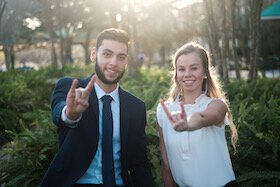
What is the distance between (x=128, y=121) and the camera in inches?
134

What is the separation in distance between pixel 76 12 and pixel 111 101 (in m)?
25.4

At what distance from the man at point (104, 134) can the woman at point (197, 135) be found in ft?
1.17

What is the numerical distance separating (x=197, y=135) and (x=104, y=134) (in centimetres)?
80

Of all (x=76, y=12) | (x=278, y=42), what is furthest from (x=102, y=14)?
(x=278, y=42)

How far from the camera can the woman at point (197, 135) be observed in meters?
2.96

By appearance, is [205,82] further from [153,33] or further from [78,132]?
[153,33]

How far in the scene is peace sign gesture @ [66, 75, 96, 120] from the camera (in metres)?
2.61

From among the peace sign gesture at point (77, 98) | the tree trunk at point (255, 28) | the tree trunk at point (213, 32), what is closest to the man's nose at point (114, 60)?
the peace sign gesture at point (77, 98)

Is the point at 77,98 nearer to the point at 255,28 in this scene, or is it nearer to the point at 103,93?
the point at 103,93

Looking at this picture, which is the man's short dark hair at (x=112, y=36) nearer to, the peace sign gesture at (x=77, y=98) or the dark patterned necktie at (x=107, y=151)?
the dark patterned necktie at (x=107, y=151)

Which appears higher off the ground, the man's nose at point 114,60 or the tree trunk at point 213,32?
the tree trunk at point 213,32

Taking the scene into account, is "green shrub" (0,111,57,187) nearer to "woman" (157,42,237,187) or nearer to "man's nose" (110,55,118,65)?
"man's nose" (110,55,118,65)

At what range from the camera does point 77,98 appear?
2.62m

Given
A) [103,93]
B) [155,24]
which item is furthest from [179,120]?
[155,24]
